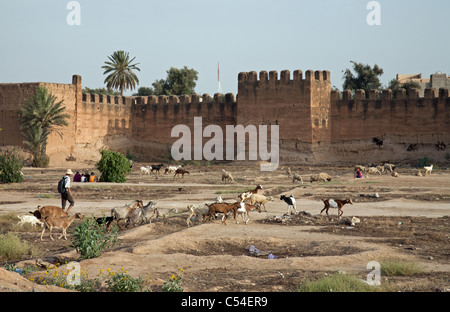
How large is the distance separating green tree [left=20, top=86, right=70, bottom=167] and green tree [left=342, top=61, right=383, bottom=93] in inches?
921

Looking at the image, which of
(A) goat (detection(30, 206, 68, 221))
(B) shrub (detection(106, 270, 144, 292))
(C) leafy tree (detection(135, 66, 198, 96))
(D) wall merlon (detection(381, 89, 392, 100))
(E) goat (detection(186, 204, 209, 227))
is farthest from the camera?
(C) leafy tree (detection(135, 66, 198, 96))

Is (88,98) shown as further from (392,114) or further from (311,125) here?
(392,114)

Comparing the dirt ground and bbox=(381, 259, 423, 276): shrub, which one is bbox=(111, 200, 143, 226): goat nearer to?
the dirt ground

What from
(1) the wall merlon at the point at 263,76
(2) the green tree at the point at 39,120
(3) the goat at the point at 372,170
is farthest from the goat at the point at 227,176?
(2) the green tree at the point at 39,120

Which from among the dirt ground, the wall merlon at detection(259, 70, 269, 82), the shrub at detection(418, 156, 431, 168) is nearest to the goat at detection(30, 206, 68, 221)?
the dirt ground

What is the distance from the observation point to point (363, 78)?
1890 inches

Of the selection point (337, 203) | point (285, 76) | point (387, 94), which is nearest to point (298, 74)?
point (285, 76)

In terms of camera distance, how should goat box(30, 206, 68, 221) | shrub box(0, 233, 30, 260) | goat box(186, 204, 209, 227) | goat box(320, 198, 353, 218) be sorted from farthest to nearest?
goat box(320, 198, 353, 218) → goat box(186, 204, 209, 227) → goat box(30, 206, 68, 221) → shrub box(0, 233, 30, 260)

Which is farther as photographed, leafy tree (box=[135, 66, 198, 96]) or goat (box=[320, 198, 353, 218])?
leafy tree (box=[135, 66, 198, 96])

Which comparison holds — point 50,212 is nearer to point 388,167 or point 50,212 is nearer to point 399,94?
point 388,167

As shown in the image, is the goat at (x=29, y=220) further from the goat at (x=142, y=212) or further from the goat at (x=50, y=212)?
the goat at (x=142, y=212)

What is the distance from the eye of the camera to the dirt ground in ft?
25.4
